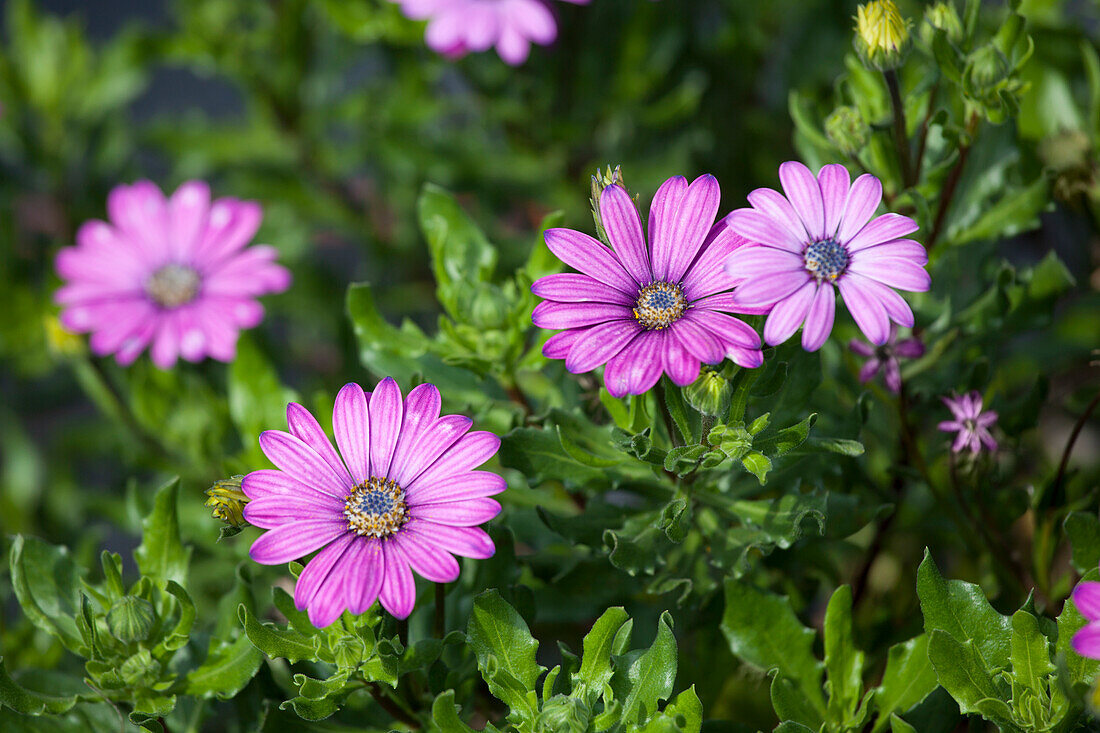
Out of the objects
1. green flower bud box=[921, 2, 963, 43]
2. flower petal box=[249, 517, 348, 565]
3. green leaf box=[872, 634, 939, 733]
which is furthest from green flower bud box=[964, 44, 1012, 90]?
A: flower petal box=[249, 517, 348, 565]

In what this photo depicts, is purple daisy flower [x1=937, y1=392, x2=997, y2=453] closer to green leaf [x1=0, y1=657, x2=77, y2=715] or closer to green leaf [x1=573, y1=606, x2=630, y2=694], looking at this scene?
green leaf [x1=573, y1=606, x2=630, y2=694]

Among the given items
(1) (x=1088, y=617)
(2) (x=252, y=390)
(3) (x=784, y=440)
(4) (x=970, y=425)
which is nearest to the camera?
(1) (x=1088, y=617)

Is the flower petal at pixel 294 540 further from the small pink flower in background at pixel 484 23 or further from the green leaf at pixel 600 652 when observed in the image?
the small pink flower in background at pixel 484 23

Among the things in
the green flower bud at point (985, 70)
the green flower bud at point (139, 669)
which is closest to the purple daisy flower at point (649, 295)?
the green flower bud at point (985, 70)

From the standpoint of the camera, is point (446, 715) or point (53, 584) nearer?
point (446, 715)

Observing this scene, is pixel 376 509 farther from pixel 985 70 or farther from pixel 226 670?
pixel 985 70

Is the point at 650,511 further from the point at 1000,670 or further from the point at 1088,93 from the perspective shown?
the point at 1088,93

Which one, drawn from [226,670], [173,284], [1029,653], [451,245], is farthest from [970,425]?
[173,284]
